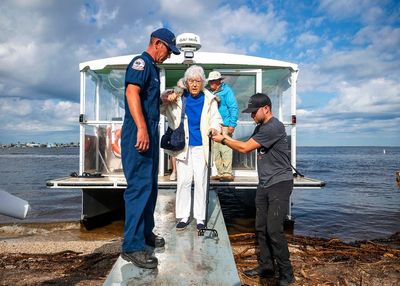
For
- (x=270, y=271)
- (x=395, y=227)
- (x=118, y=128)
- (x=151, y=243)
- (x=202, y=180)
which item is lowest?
(x=395, y=227)

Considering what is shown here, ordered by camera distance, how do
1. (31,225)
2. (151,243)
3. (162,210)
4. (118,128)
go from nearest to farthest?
(151,243) < (162,210) < (118,128) < (31,225)

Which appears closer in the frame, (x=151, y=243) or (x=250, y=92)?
(x=151, y=243)

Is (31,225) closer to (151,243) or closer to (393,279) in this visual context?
(151,243)

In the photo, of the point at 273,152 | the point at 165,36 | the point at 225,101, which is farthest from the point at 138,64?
the point at 225,101

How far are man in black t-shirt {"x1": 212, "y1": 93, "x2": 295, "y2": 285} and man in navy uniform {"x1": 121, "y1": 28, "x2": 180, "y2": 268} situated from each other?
3.81ft

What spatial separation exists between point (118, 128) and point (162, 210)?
2.91 m

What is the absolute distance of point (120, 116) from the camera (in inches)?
316

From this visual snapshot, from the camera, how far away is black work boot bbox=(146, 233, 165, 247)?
3.51 metres

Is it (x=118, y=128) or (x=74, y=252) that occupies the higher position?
(x=118, y=128)

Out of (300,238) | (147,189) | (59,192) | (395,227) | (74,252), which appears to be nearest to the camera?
(147,189)

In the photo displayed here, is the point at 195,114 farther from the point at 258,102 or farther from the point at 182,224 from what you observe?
the point at 182,224

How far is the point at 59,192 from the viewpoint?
53.5 feet

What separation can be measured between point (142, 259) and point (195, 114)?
1.83 meters

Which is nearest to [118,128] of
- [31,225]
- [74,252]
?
[74,252]
